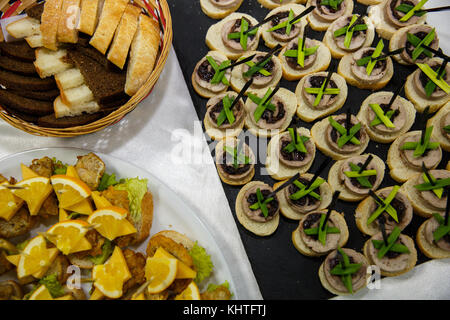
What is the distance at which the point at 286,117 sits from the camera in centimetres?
247

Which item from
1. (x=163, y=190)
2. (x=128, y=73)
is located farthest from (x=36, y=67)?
(x=163, y=190)

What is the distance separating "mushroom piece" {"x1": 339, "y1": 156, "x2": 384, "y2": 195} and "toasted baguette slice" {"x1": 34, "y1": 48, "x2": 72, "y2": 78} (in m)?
1.77

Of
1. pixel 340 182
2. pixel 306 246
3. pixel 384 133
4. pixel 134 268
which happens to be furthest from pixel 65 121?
pixel 384 133

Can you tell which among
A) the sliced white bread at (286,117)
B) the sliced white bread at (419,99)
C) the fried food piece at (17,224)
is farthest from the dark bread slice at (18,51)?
the sliced white bread at (419,99)

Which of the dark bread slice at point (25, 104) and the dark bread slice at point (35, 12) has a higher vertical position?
the dark bread slice at point (35, 12)

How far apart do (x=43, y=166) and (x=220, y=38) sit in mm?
1399

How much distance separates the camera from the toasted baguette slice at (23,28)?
231cm

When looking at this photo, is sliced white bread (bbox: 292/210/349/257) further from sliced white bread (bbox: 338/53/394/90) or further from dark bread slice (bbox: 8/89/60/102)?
dark bread slice (bbox: 8/89/60/102)

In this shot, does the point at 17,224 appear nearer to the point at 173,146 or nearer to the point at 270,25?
the point at 173,146

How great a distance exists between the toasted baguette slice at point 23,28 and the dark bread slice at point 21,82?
0.79 ft

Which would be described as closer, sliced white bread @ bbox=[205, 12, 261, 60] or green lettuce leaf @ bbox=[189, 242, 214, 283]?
green lettuce leaf @ bbox=[189, 242, 214, 283]

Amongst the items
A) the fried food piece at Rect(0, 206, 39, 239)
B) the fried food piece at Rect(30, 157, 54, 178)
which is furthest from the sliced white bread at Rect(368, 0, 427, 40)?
the fried food piece at Rect(0, 206, 39, 239)

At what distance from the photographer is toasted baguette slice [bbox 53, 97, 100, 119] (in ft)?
7.45

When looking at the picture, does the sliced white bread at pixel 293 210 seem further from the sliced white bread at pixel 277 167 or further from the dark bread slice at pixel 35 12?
the dark bread slice at pixel 35 12
